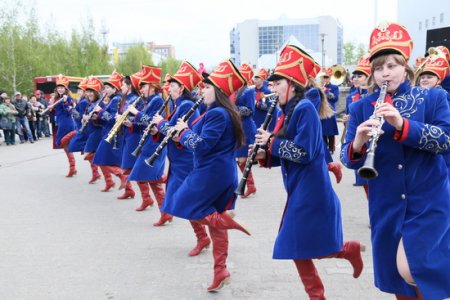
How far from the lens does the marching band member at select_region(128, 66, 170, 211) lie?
250 inches

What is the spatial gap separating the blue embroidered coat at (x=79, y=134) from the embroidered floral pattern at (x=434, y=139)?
26.0ft

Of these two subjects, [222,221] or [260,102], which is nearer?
[222,221]

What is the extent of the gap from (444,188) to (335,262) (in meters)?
2.28

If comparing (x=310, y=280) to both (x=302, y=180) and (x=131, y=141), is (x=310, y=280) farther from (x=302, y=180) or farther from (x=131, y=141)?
(x=131, y=141)

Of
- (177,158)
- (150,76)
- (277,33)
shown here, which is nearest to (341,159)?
(177,158)

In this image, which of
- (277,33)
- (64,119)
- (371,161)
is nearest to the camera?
(371,161)

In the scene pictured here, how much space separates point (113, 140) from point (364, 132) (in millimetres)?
6102

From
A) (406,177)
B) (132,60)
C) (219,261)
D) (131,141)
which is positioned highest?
(132,60)

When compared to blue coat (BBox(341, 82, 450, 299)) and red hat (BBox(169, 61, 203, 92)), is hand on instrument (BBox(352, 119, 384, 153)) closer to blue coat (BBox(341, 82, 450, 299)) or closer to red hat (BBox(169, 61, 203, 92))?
blue coat (BBox(341, 82, 450, 299))

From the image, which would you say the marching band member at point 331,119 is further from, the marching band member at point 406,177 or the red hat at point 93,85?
the marching band member at point 406,177

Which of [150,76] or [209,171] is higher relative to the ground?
[150,76]


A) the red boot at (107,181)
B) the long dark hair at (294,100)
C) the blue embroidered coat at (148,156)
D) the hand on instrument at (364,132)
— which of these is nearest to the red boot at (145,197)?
the blue embroidered coat at (148,156)

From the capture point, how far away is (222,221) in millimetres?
4074

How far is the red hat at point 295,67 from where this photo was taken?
3.44 metres
